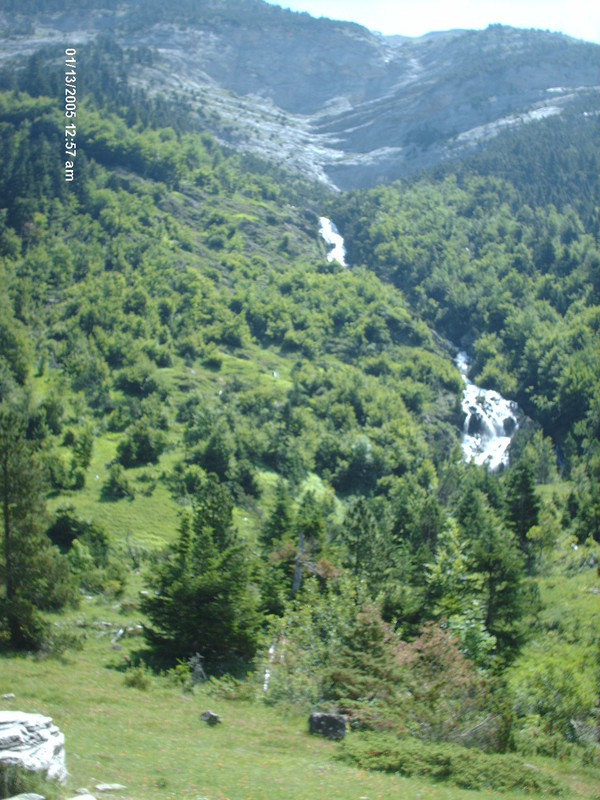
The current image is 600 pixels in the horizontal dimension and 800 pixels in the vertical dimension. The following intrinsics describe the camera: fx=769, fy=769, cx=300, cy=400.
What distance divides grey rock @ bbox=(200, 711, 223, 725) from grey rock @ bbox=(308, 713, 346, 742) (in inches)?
120

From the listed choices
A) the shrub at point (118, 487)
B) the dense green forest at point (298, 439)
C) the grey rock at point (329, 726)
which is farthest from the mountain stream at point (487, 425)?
the grey rock at point (329, 726)

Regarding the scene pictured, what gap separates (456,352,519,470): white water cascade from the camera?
405 feet

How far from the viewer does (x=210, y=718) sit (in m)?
24.9

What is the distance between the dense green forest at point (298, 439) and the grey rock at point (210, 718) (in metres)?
4.29

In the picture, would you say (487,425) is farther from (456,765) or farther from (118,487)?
(456,765)

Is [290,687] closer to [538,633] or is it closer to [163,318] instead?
[538,633]

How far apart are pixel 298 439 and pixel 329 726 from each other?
72603 millimetres

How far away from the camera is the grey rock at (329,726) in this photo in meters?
23.8

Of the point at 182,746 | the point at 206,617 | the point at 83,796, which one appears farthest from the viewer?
the point at 206,617

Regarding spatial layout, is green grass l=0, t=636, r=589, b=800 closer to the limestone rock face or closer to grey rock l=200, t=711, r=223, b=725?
grey rock l=200, t=711, r=223, b=725

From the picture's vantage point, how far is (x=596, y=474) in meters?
93.6

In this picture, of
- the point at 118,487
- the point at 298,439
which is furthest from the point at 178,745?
the point at 298,439

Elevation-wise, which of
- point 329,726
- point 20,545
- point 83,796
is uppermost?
point 83,796

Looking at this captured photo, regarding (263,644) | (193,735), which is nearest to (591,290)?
(263,644)
